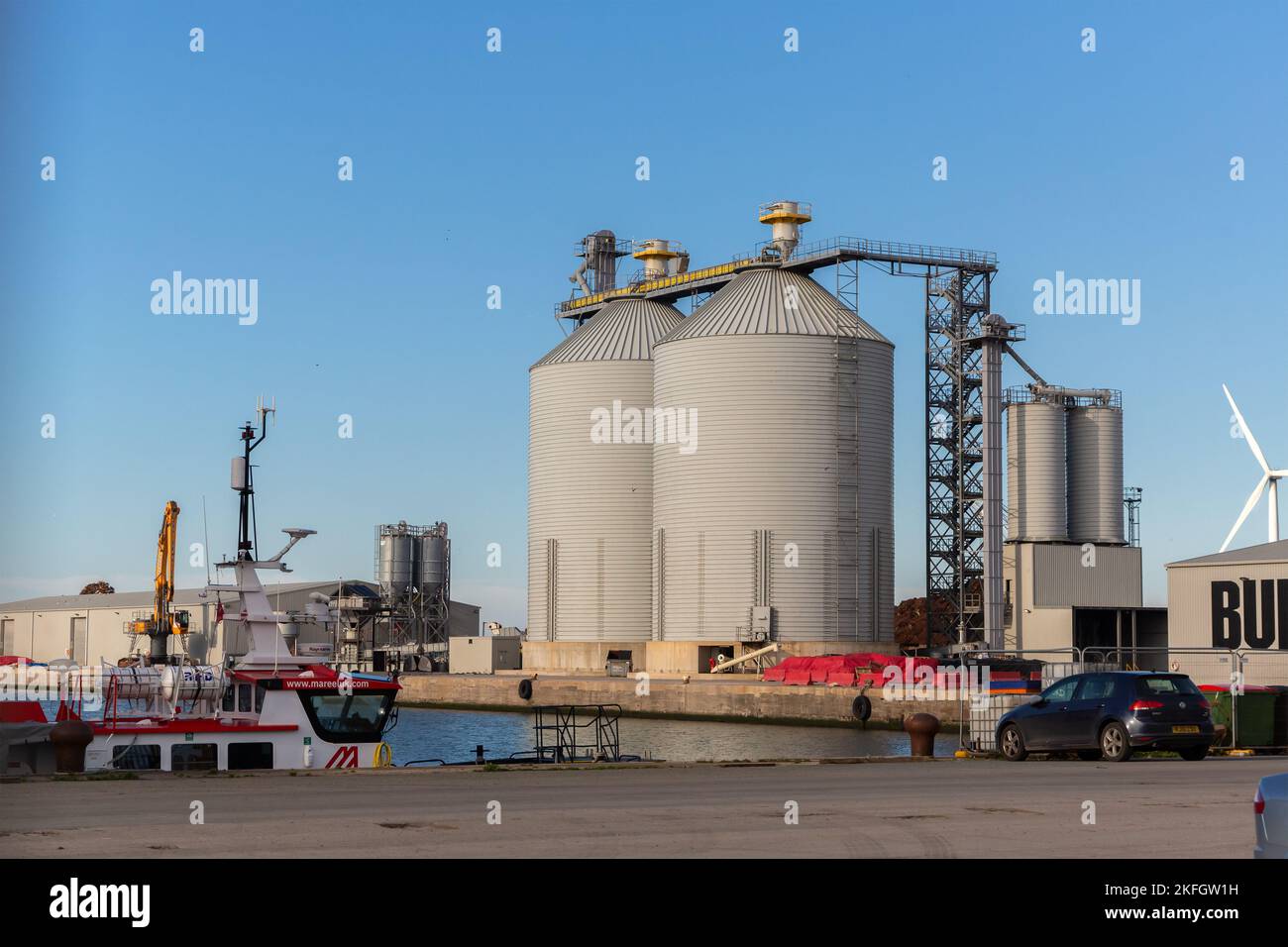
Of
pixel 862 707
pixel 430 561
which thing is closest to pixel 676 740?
pixel 862 707

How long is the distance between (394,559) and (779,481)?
46.9m

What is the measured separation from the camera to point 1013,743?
31.8m

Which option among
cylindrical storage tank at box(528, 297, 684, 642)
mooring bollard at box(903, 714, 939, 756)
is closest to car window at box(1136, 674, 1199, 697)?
mooring bollard at box(903, 714, 939, 756)

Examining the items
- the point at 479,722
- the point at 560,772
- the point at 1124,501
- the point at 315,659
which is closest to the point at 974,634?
the point at 1124,501

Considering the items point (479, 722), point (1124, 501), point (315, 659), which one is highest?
point (1124, 501)

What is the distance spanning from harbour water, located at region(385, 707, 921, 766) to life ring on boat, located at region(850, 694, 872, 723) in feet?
2.44

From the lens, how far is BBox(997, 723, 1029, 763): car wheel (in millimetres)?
31625

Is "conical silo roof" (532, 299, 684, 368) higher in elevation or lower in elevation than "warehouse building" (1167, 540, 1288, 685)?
higher

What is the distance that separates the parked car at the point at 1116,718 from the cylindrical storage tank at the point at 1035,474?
68.9 m

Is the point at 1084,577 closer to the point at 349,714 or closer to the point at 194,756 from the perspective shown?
the point at 349,714

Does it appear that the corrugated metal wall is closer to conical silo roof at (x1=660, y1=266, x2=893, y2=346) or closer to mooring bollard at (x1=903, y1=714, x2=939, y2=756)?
conical silo roof at (x1=660, y1=266, x2=893, y2=346)

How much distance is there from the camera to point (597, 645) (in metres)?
105
